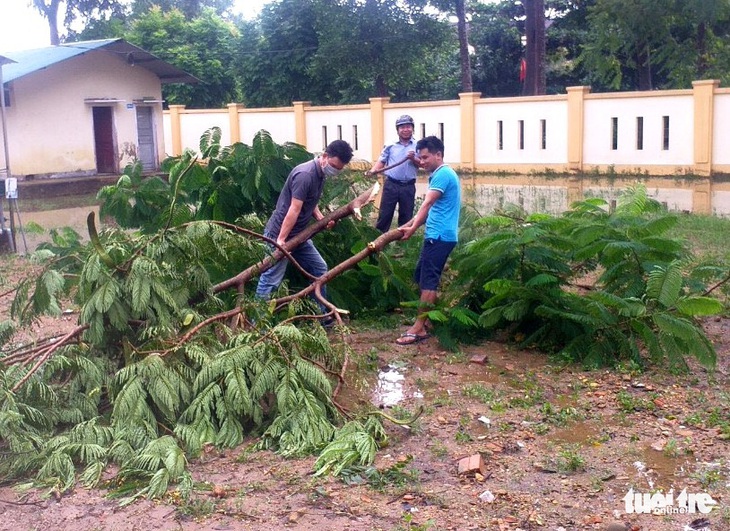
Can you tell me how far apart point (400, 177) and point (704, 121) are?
17335mm

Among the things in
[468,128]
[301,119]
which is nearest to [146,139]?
[301,119]

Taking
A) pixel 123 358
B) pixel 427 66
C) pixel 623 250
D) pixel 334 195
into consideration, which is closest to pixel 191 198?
pixel 334 195

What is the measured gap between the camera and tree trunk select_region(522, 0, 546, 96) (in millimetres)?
29578

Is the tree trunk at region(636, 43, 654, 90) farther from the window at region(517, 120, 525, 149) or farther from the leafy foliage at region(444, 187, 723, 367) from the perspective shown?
the leafy foliage at region(444, 187, 723, 367)

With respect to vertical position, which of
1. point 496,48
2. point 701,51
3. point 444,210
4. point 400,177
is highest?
point 496,48

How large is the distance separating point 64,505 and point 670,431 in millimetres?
3483

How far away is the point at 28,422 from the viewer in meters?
5.52

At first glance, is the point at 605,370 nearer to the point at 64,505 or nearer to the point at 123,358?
the point at 123,358

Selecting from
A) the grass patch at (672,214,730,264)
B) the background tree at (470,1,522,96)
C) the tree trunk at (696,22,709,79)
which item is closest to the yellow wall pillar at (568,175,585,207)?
the grass patch at (672,214,730,264)

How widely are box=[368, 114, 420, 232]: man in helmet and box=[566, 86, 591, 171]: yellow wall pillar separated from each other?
18.1m

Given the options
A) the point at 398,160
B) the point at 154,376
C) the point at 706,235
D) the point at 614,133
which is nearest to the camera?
the point at 154,376

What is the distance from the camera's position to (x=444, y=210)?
7.45 m

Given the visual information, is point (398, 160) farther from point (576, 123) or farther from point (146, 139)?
point (146, 139)

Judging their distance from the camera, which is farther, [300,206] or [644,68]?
[644,68]
